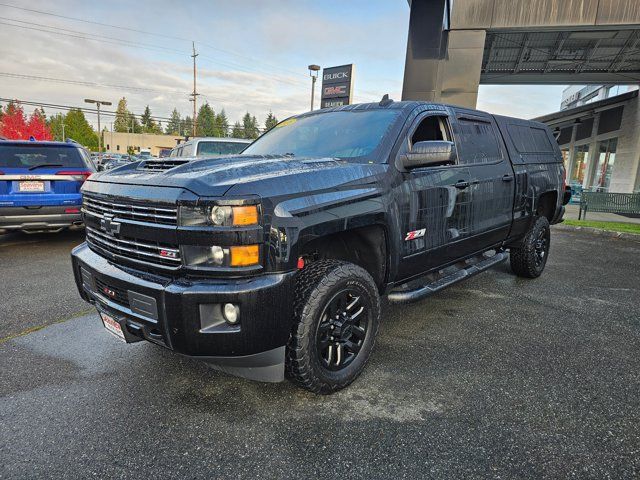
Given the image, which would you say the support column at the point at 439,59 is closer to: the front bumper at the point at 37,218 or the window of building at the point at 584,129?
the front bumper at the point at 37,218

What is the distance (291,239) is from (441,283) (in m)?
1.89

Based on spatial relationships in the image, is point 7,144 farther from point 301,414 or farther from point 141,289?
point 301,414

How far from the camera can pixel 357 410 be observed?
2549 millimetres

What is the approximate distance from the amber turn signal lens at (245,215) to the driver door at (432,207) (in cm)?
128

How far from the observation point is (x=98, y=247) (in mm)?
2877

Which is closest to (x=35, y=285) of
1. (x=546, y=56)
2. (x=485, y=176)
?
(x=485, y=176)

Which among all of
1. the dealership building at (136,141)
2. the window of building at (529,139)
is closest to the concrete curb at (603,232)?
the window of building at (529,139)

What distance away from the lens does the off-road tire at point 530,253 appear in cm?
536

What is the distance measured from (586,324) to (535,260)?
1.59m

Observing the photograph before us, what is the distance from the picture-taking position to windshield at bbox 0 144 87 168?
21.1ft

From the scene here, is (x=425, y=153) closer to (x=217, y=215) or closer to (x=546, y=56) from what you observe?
(x=217, y=215)

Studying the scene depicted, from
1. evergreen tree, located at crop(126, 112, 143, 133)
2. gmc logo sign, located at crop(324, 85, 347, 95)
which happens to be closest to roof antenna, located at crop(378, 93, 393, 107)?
gmc logo sign, located at crop(324, 85, 347, 95)

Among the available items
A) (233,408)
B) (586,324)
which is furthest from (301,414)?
(586,324)

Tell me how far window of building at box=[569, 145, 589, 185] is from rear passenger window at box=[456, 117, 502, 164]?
73.8ft
